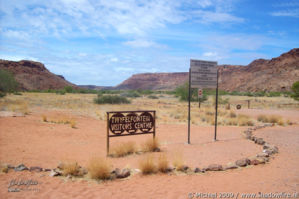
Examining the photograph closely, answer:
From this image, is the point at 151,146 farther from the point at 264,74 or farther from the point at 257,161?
the point at 264,74

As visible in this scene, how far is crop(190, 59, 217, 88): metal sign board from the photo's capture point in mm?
10812

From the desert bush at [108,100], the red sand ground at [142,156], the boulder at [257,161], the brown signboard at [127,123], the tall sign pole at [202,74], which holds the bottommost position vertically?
the red sand ground at [142,156]

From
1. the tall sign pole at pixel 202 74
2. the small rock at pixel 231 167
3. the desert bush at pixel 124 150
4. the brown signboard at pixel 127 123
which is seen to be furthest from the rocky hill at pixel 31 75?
the small rock at pixel 231 167

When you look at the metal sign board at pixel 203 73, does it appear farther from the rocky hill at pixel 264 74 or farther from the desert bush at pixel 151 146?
the rocky hill at pixel 264 74

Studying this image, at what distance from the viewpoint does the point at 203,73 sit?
11.1 meters

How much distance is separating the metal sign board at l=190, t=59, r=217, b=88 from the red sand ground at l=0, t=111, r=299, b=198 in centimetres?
261

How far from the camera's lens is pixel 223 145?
33.8ft

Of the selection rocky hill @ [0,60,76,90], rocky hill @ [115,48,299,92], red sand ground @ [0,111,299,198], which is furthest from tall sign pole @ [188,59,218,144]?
rocky hill @ [0,60,76,90]

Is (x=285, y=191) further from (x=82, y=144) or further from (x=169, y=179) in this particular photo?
(x=82, y=144)

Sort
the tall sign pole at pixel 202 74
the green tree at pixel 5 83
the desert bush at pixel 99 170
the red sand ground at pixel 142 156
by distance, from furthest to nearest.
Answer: the green tree at pixel 5 83
the tall sign pole at pixel 202 74
the desert bush at pixel 99 170
the red sand ground at pixel 142 156

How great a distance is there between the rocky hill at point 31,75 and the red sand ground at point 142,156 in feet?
267

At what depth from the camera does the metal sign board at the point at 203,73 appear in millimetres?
10812

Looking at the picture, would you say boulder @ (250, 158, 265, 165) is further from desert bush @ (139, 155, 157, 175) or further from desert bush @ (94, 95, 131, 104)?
desert bush @ (94, 95, 131, 104)

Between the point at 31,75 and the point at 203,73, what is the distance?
96.8 meters
